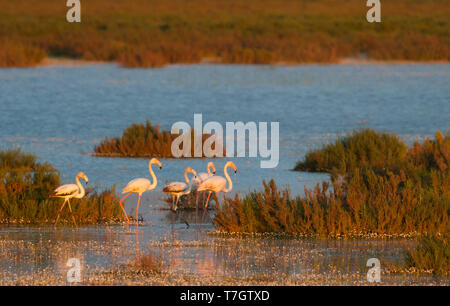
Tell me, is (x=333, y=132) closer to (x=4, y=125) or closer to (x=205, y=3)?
(x=4, y=125)

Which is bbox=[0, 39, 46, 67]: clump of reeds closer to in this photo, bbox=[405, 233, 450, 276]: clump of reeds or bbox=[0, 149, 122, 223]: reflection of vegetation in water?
bbox=[0, 149, 122, 223]: reflection of vegetation in water

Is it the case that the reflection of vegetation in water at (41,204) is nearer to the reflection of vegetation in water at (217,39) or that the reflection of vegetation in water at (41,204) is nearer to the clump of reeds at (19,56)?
the clump of reeds at (19,56)

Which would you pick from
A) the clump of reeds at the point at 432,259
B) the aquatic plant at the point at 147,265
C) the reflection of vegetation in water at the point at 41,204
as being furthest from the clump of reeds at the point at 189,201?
the clump of reeds at the point at 432,259

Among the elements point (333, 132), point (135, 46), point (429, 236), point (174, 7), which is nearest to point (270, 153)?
point (333, 132)

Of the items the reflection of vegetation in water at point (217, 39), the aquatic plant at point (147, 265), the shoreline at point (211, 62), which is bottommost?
the aquatic plant at point (147, 265)

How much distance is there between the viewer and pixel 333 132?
1014 inches

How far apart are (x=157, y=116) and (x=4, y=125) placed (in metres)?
4.66

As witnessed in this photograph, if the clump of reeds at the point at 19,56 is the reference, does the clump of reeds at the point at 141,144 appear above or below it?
below

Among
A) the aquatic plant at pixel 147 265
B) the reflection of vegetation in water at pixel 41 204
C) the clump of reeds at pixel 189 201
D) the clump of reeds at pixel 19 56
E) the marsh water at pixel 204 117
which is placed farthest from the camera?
the clump of reeds at pixel 19 56

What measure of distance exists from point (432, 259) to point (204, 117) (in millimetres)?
18719

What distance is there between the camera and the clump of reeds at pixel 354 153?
18547 mm

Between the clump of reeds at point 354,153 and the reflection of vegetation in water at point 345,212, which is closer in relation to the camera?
the reflection of vegetation in water at point 345,212

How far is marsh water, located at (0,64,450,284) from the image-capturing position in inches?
469

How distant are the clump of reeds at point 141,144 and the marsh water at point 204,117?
531mm
